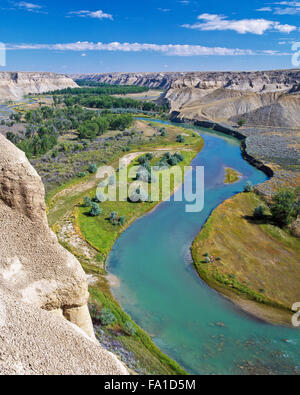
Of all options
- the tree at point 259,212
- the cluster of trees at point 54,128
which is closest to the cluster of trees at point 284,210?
Answer: the tree at point 259,212

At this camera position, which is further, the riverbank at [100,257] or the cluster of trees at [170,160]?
the cluster of trees at [170,160]

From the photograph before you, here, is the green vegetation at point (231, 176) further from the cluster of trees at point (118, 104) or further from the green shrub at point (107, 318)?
the cluster of trees at point (118, 104)

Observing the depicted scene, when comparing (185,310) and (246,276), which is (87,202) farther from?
(246,276)

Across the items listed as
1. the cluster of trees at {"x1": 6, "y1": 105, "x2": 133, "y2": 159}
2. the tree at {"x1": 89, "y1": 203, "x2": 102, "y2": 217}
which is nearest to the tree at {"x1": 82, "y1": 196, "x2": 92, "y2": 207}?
the tree at {"x1": 89, "y1": 203, "x2": 102, "y2": 217}
